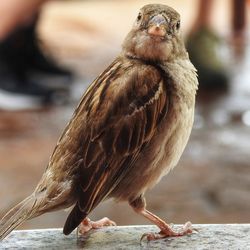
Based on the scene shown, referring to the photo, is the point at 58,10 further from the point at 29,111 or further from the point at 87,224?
the point at 87,224

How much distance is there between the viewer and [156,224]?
3.65 metres

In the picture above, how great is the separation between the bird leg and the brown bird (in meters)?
0.11

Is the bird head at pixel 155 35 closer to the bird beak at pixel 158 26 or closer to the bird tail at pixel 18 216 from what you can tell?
the bird beak at pixel 158 26

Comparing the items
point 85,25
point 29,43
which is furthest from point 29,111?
point 85,25

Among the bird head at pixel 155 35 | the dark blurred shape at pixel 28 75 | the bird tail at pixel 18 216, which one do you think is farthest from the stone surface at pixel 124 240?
the dark blurred shape at pixel 28 75

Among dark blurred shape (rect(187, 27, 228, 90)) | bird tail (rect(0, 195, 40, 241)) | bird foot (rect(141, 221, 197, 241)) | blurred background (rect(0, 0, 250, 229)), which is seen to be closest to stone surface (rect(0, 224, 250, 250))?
bird foot (rect(141, 221, 197, 241))

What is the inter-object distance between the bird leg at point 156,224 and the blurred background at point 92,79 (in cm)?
321

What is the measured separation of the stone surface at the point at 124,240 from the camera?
3607 millimetres

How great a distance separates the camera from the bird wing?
3334mm

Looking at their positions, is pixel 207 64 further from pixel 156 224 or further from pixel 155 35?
pixel 155 35

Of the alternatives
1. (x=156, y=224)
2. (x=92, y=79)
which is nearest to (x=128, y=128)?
(x=156, y=224)

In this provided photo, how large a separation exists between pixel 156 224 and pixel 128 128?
44 centimetres

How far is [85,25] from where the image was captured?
1545 cm

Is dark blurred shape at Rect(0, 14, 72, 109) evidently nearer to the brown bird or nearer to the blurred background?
the blurred background
